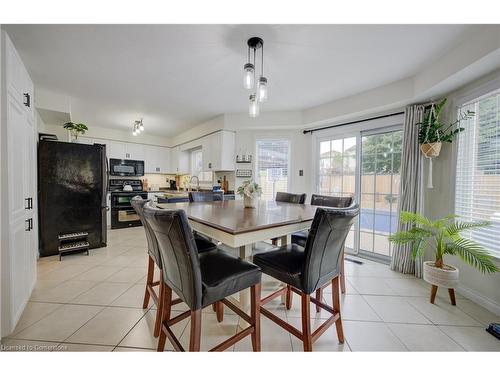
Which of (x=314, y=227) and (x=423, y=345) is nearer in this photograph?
(x=314, y=227)

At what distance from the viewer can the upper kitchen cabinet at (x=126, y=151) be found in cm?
505

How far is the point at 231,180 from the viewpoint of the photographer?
425 cm

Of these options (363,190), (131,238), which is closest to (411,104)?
(363,190)

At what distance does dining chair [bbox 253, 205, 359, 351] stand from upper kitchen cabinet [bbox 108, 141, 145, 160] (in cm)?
530

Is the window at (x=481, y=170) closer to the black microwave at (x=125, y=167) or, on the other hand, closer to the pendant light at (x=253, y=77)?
the pendant light at (x=253, y=77)

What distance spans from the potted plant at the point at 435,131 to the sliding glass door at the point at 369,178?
1.44 feet

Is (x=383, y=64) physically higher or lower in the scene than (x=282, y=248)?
higher

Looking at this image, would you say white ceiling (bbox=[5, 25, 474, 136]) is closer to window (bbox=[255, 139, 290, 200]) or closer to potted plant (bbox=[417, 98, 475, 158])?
potted plant (bbox=[417, 98, 475, 158])

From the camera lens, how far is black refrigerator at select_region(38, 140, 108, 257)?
2822 mm

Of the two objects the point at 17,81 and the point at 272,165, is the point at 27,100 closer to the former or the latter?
the point at 17,81

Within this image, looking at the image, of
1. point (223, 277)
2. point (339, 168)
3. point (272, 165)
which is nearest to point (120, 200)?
point (272, 165)
